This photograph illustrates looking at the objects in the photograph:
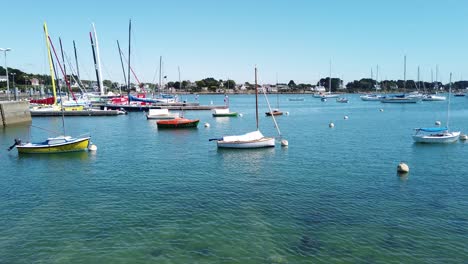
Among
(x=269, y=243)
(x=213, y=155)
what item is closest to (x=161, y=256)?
(x=269, y=243)

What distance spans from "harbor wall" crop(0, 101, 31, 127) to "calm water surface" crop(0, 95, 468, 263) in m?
33.4

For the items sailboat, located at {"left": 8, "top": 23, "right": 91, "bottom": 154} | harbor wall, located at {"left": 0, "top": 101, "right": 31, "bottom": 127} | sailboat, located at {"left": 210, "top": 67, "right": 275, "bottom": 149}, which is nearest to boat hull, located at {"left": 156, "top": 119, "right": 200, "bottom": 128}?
sailboat, located at {"left": 210, "top": 67, "right": 275, "bottom": 149}

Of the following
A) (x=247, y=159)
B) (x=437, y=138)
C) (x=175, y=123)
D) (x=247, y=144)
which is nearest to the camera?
(x=247, y=159)

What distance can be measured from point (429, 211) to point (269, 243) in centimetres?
1093

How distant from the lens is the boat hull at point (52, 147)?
4084 cm

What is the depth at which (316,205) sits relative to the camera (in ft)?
78.2

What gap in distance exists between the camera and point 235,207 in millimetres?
23656

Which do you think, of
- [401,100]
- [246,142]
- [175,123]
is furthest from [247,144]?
[401,100]

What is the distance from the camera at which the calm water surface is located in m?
17.6

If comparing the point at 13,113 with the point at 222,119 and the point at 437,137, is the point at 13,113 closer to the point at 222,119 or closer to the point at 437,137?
the point at 222,119

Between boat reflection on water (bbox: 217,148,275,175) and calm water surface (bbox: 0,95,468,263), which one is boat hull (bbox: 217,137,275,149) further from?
calm water surface (bbox: 0,95,468,263)

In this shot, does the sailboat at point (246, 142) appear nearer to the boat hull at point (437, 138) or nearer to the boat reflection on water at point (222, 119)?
the boat hull at point (437, 138)

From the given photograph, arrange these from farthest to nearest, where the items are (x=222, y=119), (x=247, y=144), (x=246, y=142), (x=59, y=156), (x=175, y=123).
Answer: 1. (x=222, y=119)
2. (x=175, y=123)
3. (x=247, y=144)
4. (x=246, y=142)
5. (x=59, y=156)

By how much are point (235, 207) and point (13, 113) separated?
64.5 metres
